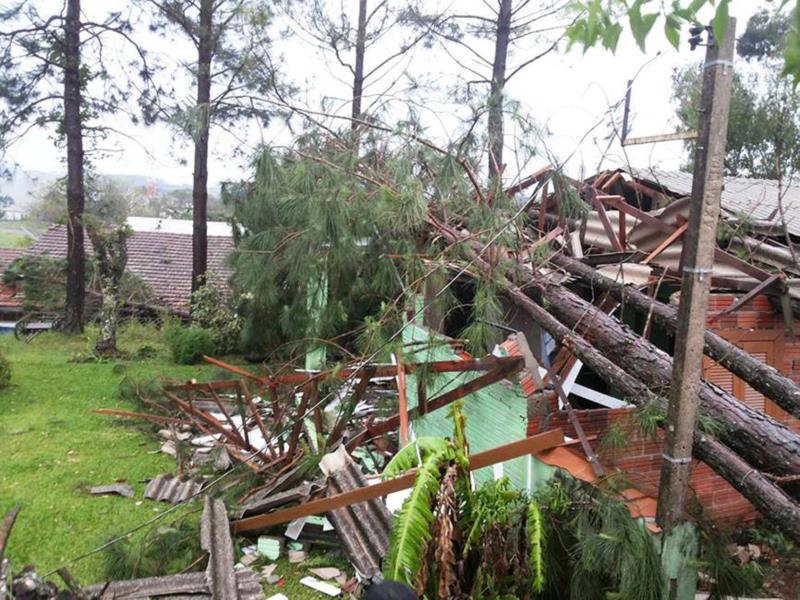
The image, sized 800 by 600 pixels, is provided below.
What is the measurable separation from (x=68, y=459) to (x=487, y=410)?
4.91 metres

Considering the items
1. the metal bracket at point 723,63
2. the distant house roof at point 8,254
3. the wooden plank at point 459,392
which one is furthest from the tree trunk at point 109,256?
the metal bracket at point 723,63

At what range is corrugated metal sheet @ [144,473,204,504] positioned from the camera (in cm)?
598

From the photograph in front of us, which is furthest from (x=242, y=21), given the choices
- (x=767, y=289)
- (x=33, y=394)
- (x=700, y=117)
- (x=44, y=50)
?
(x=700, y=117)

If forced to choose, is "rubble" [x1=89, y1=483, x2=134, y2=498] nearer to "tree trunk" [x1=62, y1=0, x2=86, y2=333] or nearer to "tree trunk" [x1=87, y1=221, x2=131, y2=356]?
"tree trunk" [x1=87, y1=221, x2=131, y2=356]

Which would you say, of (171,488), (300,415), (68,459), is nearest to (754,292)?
(300,415)

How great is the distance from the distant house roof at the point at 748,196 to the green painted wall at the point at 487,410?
2.78 m

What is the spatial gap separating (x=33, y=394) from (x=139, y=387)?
2.22 meters

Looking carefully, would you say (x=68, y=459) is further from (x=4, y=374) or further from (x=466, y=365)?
(x=466, y=365)

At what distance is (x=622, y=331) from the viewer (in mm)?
4082

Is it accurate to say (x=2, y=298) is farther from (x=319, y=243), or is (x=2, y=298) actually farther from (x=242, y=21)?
(x=319, y=243)

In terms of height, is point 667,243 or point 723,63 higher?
point 723,63

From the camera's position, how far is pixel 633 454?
474cm

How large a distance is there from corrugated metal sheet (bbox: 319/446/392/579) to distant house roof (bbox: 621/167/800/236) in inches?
160

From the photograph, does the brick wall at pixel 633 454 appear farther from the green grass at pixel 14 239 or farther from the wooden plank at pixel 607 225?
the green grass at pixel 14 239
